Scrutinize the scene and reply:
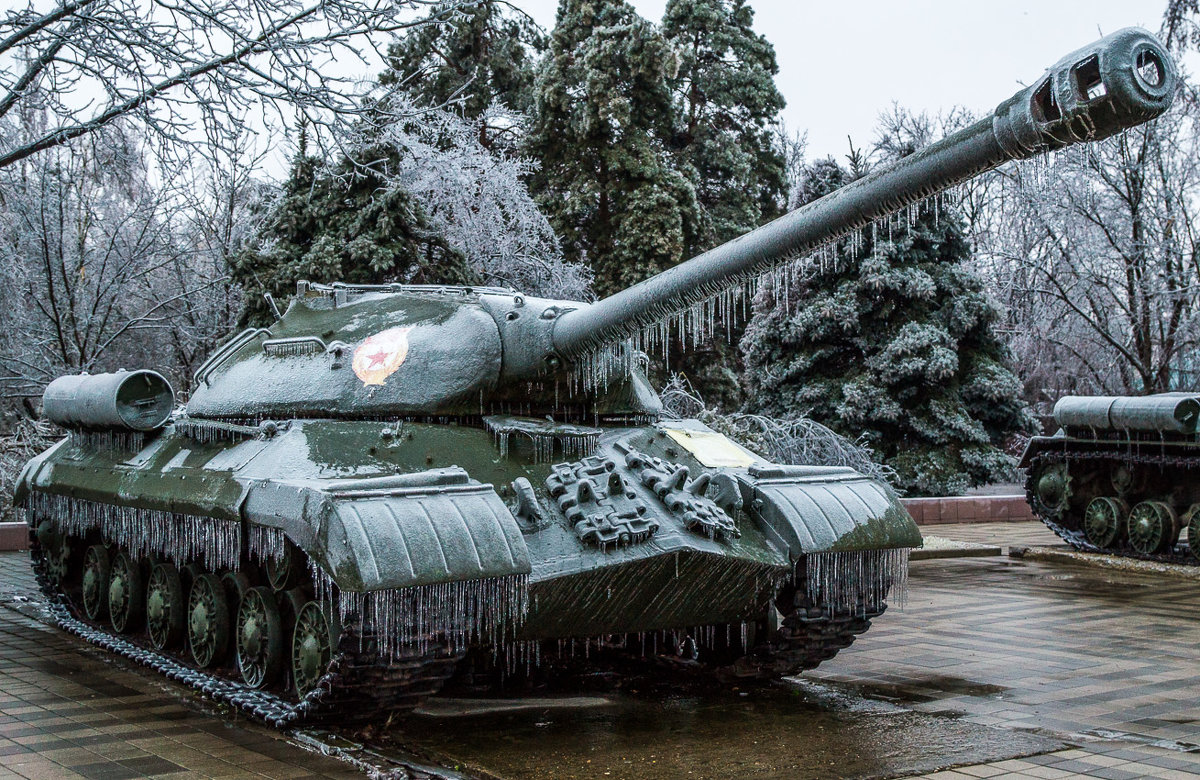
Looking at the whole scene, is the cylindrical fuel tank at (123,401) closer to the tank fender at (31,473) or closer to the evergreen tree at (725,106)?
the tank fender at (31,473)

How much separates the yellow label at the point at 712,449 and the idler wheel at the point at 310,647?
2560mm

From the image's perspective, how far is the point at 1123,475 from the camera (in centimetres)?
1562

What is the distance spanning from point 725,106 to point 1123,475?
57.8 ft

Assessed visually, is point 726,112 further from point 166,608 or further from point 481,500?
point 481,500

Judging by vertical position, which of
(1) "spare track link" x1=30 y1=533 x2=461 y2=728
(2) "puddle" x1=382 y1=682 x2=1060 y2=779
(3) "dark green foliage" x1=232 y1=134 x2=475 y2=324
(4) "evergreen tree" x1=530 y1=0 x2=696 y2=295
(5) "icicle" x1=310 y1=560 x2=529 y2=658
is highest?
(4) "evergreen tree" x1=530 y1=0 x2=696 y2=295

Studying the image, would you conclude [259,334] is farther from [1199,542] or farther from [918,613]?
[1199,542]

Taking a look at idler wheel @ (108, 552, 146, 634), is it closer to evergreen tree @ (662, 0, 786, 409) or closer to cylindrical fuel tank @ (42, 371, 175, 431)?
cylindrical fuel tank @ (42, 371, 175, 431)

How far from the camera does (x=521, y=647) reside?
7.94m

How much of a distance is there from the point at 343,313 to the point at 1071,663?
5.47 m

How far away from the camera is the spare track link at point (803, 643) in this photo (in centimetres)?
752

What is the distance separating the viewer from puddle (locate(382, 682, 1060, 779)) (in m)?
5.93

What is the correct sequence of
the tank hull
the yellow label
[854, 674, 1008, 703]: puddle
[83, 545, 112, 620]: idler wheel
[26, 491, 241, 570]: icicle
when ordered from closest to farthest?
the tank hull
[26, 491, 241, 570]: icicle
[854, 674, 1008, 703]: puddle
the yellow label
[83, 545, 112, 620]: idler wheel

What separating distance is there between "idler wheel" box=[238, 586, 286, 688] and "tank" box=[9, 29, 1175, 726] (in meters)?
0.02

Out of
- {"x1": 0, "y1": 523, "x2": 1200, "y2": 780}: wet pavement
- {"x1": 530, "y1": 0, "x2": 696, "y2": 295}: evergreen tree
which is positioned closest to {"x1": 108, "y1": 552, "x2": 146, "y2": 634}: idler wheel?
{"x1": 0, "y1": 523, "x2": 1200, "y2": 780}: wet pavement
